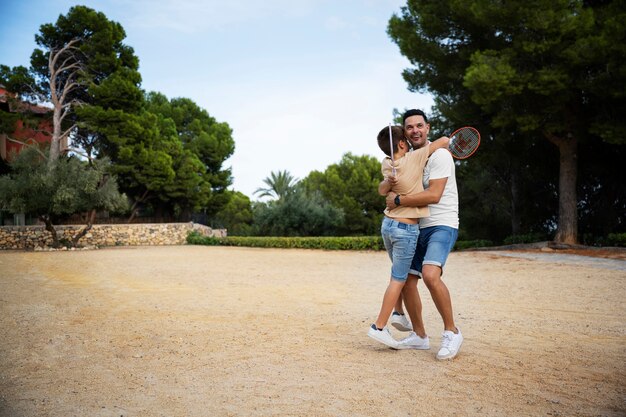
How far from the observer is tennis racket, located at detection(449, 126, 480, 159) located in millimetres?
5328

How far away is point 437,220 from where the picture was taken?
13.5 ft

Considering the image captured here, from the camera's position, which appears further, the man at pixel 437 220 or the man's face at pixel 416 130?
the man's face at pixel 416 130

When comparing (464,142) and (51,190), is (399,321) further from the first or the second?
(51,190)

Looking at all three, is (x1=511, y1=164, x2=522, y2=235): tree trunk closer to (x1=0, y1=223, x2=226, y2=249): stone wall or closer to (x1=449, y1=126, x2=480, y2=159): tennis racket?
(x1=449, y1=126, x2=480, y2=159): tennis racket

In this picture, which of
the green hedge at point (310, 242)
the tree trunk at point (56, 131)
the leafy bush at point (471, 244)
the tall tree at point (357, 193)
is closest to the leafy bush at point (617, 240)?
the leafy bush at point (471, 244)

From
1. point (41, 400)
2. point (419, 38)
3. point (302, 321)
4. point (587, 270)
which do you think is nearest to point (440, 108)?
point (419, 38)

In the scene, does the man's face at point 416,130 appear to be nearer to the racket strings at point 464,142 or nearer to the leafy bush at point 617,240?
the racket strings at point 464,142

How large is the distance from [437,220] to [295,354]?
1615mm

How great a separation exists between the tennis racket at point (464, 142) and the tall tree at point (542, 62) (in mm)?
10406

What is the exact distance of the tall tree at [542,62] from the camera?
47.9 ft

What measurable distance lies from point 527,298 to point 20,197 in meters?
19.9

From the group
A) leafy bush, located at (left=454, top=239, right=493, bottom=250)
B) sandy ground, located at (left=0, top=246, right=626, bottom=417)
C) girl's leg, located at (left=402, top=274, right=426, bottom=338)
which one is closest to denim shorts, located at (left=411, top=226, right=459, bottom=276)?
girl's leg, located at (left=402, top=274, right=426, bottom=338)

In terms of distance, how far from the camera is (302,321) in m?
5.85

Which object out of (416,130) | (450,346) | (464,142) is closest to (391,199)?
(416,130)
